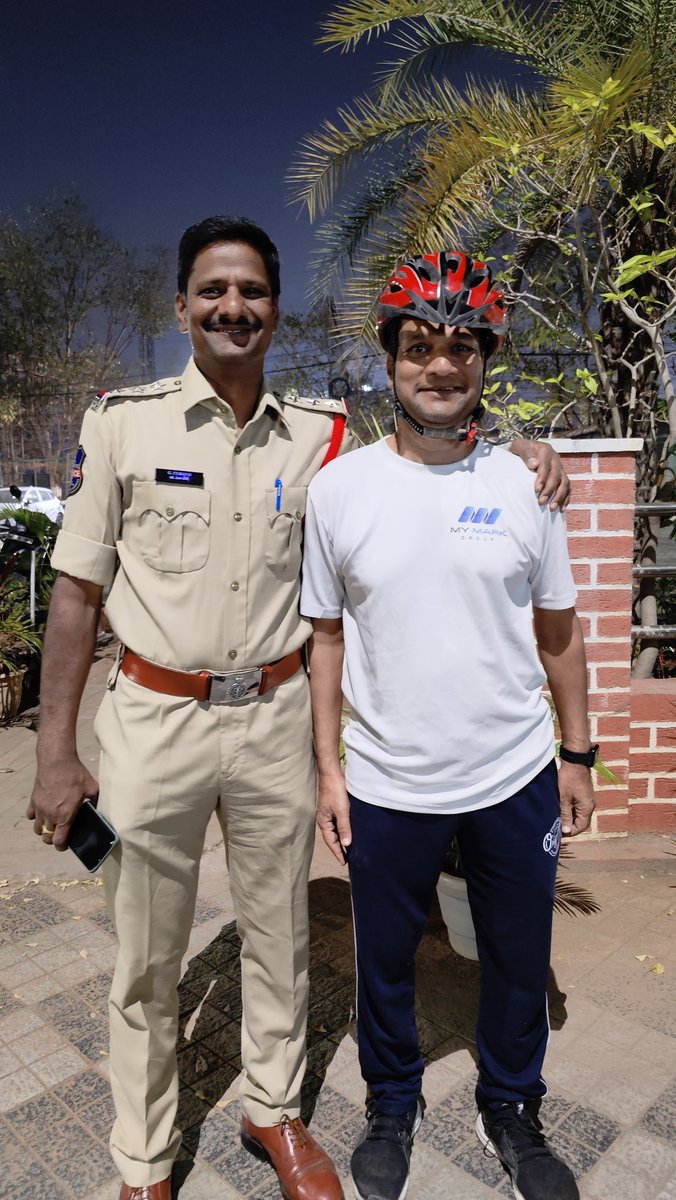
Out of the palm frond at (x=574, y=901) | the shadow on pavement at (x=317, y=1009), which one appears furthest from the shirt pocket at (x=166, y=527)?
the palm frond at (x=574, y=901)

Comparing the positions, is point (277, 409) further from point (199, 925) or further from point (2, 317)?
point (2, 317)

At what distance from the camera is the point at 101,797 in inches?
83.1

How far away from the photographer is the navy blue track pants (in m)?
2.13

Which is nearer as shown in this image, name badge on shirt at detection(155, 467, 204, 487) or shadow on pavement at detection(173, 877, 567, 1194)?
name badge on shirt at detection(155, 467, 204, 487)

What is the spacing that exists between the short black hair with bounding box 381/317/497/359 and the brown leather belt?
864 millimetres

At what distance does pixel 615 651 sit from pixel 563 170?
2.74 meters

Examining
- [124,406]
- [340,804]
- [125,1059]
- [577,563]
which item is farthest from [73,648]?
[577,563]

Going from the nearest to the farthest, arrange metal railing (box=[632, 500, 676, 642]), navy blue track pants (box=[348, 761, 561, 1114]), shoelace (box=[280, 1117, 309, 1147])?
navy blue track pants (box=[348, 761, 561, 1114])
shoelace (box=[280, 1117, 309, 1147])
metal railing (box=[632, 500, 676, 642])

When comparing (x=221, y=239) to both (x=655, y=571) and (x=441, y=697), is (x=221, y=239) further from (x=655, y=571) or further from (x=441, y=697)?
(x=655, y=571)

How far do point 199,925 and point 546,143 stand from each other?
4.24 m

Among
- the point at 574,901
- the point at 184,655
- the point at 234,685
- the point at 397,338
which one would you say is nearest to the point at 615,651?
the point at 574,901

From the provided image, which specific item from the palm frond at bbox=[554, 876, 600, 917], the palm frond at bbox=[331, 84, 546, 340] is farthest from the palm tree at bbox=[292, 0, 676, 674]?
the palm frond at bbox=[554, 876, 600, 917]

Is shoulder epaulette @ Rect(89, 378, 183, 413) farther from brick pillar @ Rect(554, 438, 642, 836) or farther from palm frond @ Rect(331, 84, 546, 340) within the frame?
palm frond @ Rect(331, 84, 546, 340)

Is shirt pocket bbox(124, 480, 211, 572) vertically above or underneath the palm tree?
underneath
